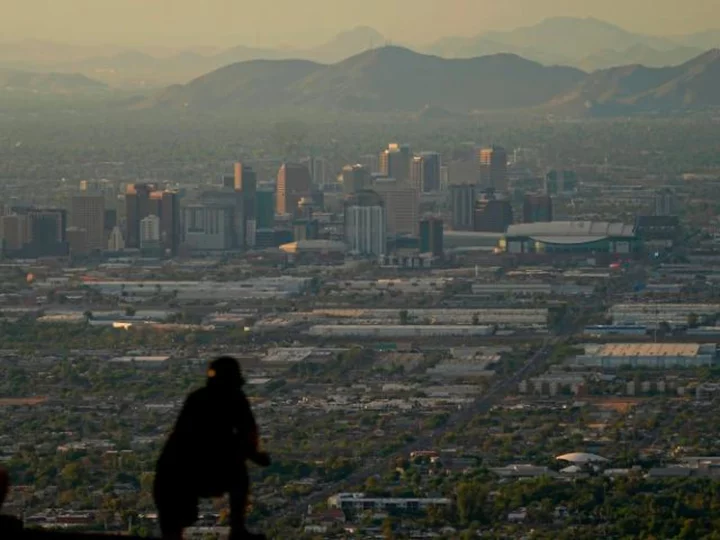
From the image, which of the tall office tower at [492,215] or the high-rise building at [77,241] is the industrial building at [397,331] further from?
the tall office tower at [492,215]

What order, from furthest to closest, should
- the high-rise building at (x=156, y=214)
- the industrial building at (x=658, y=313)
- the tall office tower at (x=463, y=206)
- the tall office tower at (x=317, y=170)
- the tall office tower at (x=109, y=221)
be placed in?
the tall office tower at (x=317, y=170) → the tall office tower at (x=463, y=206) → the tall office tower at (x=109, y=221) → the high-rise building at (x=156, y=214) → the industrial building at (x=658, y=313)

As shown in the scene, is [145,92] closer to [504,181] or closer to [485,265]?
[504,181]

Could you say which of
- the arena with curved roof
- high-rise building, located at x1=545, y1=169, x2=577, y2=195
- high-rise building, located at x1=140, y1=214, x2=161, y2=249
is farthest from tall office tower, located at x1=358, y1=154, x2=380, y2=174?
the arena with curved roof

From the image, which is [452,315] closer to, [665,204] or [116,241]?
[116,241]

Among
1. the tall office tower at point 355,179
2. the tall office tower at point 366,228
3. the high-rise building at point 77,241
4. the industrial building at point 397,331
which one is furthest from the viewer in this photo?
the tall office tower at point 355,179

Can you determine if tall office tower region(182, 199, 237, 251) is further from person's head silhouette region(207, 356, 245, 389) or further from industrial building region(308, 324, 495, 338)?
person's head silhouette region(207, 356, 245, 389)

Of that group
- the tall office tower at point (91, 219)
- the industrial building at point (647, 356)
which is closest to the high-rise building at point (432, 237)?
the tall office tower at point (91, 219)

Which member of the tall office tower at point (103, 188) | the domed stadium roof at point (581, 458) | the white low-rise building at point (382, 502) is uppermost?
the tall office tower at point (103, 188)
